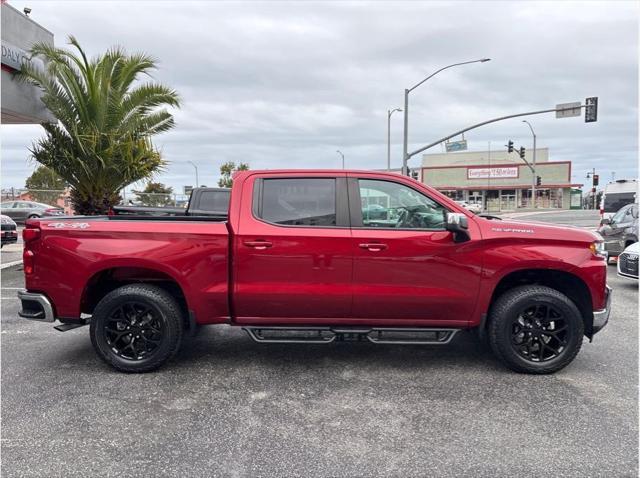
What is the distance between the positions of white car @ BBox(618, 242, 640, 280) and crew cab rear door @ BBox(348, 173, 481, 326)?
5.56 m

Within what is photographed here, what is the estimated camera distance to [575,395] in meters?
4.03

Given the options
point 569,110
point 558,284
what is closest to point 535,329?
point 558,284

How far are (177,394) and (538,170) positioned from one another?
2495 inches

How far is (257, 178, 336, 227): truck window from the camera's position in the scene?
4.44 m

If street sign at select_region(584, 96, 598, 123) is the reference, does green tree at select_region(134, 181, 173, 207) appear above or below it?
below

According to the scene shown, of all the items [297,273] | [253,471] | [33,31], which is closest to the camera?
[253,471]

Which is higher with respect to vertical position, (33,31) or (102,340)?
(33,31)

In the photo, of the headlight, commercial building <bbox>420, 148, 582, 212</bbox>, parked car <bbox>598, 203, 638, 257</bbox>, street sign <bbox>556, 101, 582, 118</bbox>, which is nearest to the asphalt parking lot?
the headlight

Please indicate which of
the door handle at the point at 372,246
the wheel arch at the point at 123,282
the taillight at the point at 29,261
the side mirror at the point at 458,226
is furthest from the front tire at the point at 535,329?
the taillight at the point at 29,261

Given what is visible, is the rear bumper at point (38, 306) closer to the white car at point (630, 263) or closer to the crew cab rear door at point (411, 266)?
the crew cab rear door at point (411, 266)

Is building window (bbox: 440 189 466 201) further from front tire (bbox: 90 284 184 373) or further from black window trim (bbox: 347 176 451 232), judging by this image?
front tire (bbox: 90 284 184 373)

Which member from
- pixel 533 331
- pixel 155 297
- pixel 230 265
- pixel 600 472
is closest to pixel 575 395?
pixel 533 331

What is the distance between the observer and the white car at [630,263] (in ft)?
27.2

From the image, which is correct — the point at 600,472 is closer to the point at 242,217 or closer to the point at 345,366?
the point at 345,366
